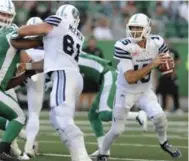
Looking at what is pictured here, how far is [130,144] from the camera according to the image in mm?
9242

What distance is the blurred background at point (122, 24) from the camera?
15094mm

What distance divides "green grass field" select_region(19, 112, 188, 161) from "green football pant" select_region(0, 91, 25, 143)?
0.77m

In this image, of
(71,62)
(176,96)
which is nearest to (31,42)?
(71,62)

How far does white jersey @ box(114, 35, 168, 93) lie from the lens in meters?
7.43

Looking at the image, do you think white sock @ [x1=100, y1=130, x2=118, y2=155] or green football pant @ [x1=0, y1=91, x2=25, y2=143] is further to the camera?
white sock @ [x1=100, y1=130, x2=118, y2=155]

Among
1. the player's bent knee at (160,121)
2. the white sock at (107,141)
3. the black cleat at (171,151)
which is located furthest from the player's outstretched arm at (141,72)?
the black cleat at (171,151)

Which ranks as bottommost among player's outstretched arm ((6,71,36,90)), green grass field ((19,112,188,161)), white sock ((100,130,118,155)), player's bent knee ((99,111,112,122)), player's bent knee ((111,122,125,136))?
green grass field ((19,112,188,161))

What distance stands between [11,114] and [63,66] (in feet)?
2.43

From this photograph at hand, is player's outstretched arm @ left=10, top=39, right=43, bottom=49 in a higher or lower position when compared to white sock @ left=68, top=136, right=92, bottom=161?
higher

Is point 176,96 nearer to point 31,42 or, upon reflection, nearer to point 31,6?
point 31,6

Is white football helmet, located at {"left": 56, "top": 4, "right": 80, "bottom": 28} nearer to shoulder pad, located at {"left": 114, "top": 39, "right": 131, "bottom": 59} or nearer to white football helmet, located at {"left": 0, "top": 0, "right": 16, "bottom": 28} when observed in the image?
white football helmet, located at {"left": 0, "top": 0, "right": 16, "bottom": 28}

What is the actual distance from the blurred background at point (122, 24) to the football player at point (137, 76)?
23.4ft

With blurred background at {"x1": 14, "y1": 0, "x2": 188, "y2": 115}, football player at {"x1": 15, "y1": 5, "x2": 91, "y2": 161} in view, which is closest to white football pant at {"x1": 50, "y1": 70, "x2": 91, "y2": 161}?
football player at {"x1": 15, "y1": 5, "x2": 91, "y2": 161}

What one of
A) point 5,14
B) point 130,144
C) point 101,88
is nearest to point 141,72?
point 101,88
